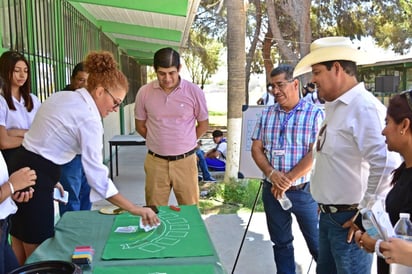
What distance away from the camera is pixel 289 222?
130 inches

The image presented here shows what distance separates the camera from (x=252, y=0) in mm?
20906

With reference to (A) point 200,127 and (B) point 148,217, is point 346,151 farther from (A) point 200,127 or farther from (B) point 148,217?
(A) point 200,127

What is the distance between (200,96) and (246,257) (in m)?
1.66

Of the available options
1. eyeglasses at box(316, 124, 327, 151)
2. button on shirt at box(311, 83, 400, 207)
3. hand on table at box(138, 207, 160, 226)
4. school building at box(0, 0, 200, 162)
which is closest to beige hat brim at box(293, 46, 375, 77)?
button on shirt at box(311, 83, 400, 207)

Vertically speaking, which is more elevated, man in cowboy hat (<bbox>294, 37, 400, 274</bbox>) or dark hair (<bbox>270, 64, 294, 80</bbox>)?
dark hair (<bbox>270, 64, 294, 80</bbox>)

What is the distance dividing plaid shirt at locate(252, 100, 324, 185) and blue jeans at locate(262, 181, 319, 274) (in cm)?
14

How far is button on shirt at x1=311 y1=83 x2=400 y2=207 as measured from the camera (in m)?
2.18

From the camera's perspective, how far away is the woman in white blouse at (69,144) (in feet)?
7.43

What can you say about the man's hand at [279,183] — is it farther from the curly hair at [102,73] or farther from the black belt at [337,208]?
the curly hair at [102,73]

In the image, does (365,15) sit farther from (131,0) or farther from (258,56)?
(131,0)

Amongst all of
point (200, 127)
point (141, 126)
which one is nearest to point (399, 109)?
point (200, 127)

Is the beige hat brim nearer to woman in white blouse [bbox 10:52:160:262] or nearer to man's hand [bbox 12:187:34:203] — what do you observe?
woman in white blouse [bbox 10:52:160:262]

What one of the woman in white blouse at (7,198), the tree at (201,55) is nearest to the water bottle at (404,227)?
the woman in white blouse at (7,198)

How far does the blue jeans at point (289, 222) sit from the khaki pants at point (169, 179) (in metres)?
0.69
